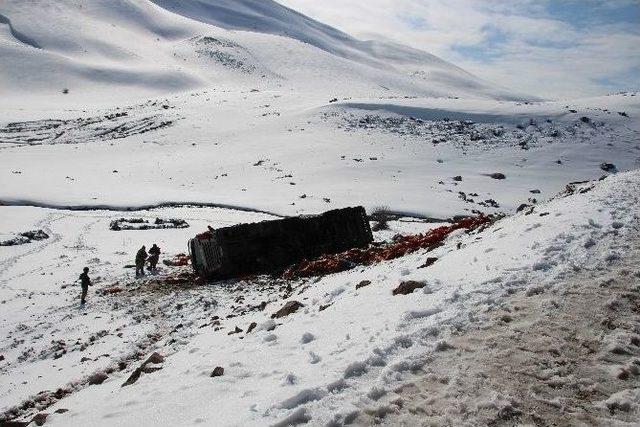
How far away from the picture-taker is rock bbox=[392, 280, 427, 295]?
9.06 meters

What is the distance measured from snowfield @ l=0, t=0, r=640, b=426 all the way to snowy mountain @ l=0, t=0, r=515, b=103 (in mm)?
17094

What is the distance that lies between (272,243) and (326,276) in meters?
4.14

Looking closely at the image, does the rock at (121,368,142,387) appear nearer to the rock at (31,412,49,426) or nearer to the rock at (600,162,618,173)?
the rock at (31,412,49,426)

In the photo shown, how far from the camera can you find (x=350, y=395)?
6035mm

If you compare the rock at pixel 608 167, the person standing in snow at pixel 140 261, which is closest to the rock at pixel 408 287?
the person standing in snow at pixel 140 261

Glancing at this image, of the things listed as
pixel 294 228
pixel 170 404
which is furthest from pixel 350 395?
pixel 294 228

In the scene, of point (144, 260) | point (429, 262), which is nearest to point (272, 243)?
point (144, 260)

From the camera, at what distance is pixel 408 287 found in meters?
9.15

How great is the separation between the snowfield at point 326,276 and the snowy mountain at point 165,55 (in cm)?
1709

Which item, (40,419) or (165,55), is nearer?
(40,419)

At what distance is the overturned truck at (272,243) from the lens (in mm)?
17812

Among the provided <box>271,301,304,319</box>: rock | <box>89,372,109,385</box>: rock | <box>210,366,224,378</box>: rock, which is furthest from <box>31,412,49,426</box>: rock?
<box>271,301,304,319</box>: rock

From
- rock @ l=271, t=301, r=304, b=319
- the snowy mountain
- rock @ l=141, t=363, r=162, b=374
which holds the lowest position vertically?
rock @ l=141, t=363, r=162, b=374

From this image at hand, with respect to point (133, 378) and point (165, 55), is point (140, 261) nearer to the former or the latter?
point (133, 378)
